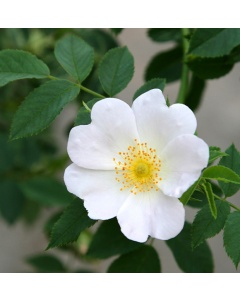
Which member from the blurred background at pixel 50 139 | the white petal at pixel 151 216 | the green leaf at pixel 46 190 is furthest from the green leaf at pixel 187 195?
the green leaf at pixel 46 190

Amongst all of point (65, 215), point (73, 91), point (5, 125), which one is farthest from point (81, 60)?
point (5, 125)

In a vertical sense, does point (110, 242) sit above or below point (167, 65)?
below

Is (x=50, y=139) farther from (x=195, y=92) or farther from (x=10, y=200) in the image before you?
(x=195, y=92)

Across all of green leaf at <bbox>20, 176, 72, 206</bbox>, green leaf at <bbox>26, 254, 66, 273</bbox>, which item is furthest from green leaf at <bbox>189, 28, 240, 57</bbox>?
green leaf at <bbox>26, 254, 66, 273</bbox>

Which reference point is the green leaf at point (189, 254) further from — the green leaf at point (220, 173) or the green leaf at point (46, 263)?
the green leaf at point (46, 263)

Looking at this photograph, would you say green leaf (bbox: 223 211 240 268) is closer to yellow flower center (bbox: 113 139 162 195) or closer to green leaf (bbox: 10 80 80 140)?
yellow flower center (bbox: 113 139 162 195)

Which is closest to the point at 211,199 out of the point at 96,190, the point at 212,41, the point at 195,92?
the point at 96,190

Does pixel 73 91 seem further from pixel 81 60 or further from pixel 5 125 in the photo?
pixel 5 125

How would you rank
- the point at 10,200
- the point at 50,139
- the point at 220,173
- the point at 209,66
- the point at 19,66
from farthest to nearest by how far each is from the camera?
the point at 50,139 → the point at 10,200 → the point at 209,66 → the point at 19,66 → the point at 220,173
